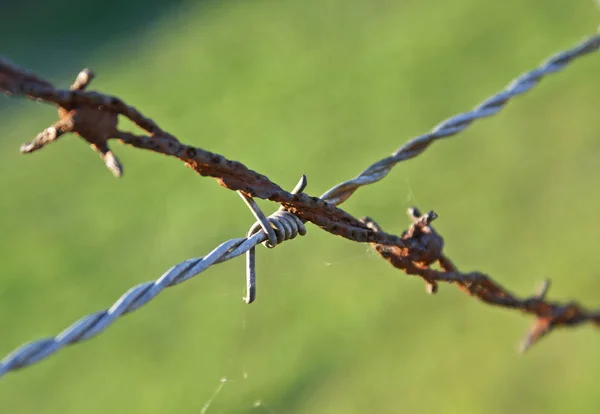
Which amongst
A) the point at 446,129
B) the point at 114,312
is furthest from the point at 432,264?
the point at 114,312

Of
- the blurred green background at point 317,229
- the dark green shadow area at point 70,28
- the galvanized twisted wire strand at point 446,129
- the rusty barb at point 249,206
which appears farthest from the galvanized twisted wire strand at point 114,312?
the dark green shadow area at point 70,28

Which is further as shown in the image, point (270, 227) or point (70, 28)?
point (70, 28)

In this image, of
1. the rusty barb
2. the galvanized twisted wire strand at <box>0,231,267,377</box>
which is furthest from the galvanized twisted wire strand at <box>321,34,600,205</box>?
the galvanized twisted wire strand at <box>0,231,267,377</box>

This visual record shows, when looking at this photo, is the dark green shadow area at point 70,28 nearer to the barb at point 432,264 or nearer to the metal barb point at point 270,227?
the barb at point 432,264

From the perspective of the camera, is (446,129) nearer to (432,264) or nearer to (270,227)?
(432,264)

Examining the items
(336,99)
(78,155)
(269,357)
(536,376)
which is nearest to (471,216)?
(536,376)

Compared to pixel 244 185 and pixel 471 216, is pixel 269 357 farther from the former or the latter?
pixel 244 185

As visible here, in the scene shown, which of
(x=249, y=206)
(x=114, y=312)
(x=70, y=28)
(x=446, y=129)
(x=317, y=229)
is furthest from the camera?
(x=70, y=28)
